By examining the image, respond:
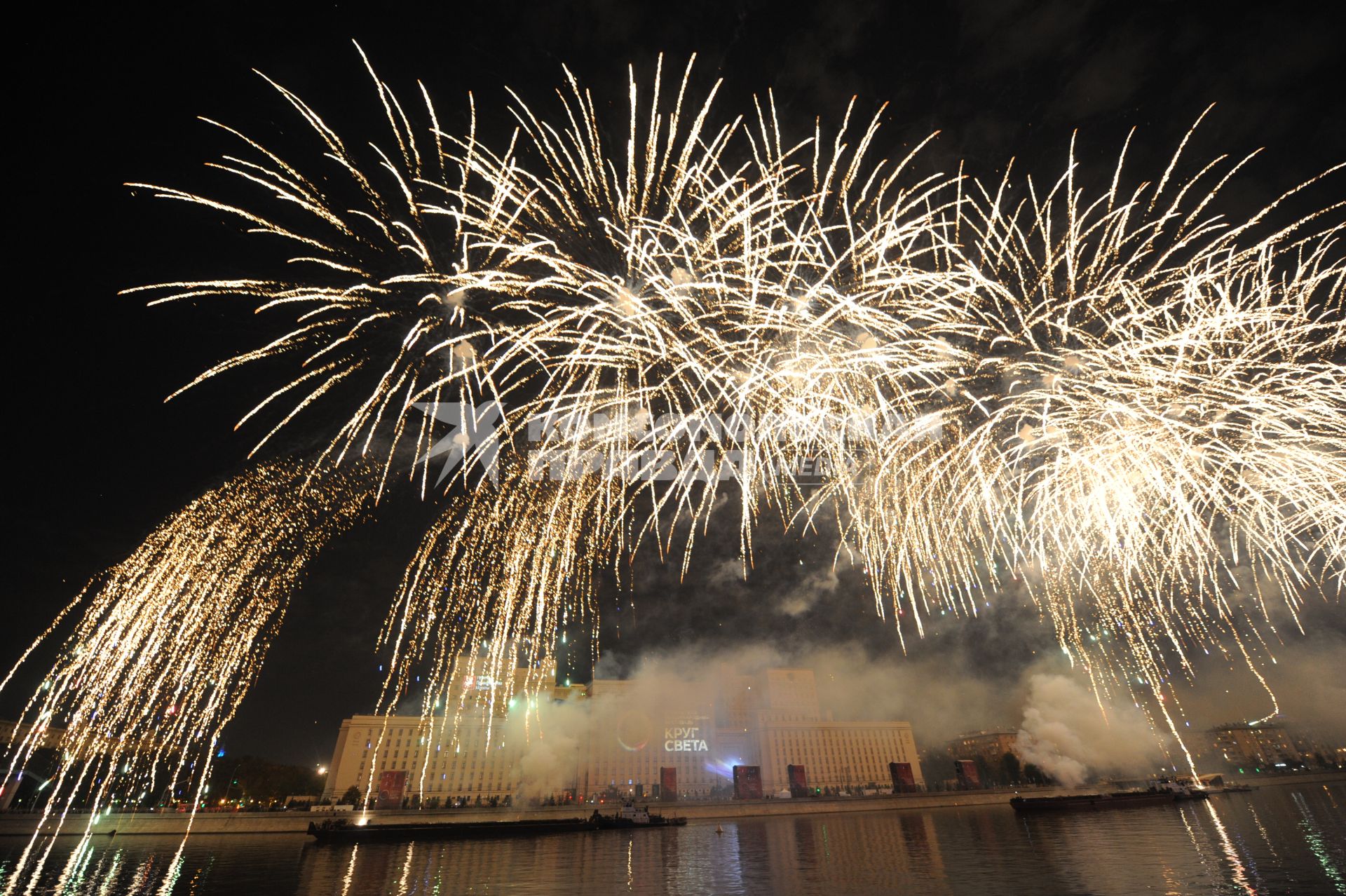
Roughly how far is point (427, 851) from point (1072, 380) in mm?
43645

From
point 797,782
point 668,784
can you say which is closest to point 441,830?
point 668,784

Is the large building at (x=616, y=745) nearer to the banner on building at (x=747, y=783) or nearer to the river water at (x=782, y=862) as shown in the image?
the banner on building at (x=747, y=783)

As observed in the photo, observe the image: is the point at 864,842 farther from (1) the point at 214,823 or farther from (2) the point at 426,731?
(2) the point at 426,731

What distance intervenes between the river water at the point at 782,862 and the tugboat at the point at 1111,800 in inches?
532

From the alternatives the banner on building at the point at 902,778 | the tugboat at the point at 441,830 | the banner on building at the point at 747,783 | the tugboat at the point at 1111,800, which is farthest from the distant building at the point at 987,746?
the tugboat at the point at 441,830

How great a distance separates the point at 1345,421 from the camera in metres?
15.2

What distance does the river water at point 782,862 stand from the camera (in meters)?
20.3

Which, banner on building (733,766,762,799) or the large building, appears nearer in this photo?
banner on building (733,766,762,799)

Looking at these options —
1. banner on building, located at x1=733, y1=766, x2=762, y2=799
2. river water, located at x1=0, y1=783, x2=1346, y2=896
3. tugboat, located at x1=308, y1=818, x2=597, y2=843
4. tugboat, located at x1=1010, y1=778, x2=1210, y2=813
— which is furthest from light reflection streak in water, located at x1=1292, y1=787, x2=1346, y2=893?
Answer: banner on building, located at x1=733, y1=766, x2=762, y2=799

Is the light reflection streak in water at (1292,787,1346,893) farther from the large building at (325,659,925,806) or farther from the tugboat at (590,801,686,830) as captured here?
the large building at (325,659,925,806)

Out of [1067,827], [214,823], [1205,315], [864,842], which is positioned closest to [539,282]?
[1205,315]

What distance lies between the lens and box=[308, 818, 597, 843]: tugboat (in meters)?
45.6

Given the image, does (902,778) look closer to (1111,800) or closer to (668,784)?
(1111,800)

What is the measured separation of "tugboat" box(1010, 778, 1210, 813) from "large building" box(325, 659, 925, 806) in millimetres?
34765
